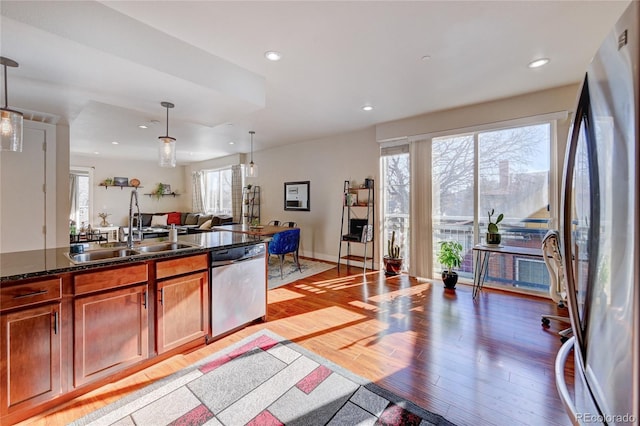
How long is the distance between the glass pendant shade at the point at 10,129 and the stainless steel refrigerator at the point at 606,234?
3.00 meters

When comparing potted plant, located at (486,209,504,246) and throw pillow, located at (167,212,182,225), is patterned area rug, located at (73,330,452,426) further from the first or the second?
throw pillow, located at (167,212,182,225)

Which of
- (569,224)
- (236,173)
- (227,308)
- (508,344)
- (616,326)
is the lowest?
(508,344)

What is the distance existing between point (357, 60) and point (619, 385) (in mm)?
2872

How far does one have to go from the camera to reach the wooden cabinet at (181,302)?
2.13 meters

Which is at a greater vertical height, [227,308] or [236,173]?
[236,173]

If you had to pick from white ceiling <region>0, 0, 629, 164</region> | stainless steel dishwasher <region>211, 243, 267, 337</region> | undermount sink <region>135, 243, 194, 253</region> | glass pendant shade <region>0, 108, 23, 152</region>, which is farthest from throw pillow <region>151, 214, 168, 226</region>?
glass pendant shade <region>0, 108, 23, 152</region>

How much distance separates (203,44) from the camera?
7.80ft

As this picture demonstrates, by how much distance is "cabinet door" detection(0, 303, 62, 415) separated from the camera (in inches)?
59.4

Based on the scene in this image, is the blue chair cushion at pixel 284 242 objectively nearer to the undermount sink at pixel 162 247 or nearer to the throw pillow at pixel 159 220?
the undermount sink at pixel 162 247

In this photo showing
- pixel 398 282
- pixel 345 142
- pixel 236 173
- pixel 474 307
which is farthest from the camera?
pixel 236 173

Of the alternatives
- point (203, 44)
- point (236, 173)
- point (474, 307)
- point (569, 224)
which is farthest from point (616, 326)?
point (236, 173)

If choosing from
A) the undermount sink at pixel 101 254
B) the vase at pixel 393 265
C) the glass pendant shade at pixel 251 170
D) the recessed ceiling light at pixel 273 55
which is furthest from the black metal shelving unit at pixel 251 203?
the undermount sink at pixel 101 254

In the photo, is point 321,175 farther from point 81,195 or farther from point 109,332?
point 81,195

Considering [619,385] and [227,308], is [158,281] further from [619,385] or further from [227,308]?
[619,385]
